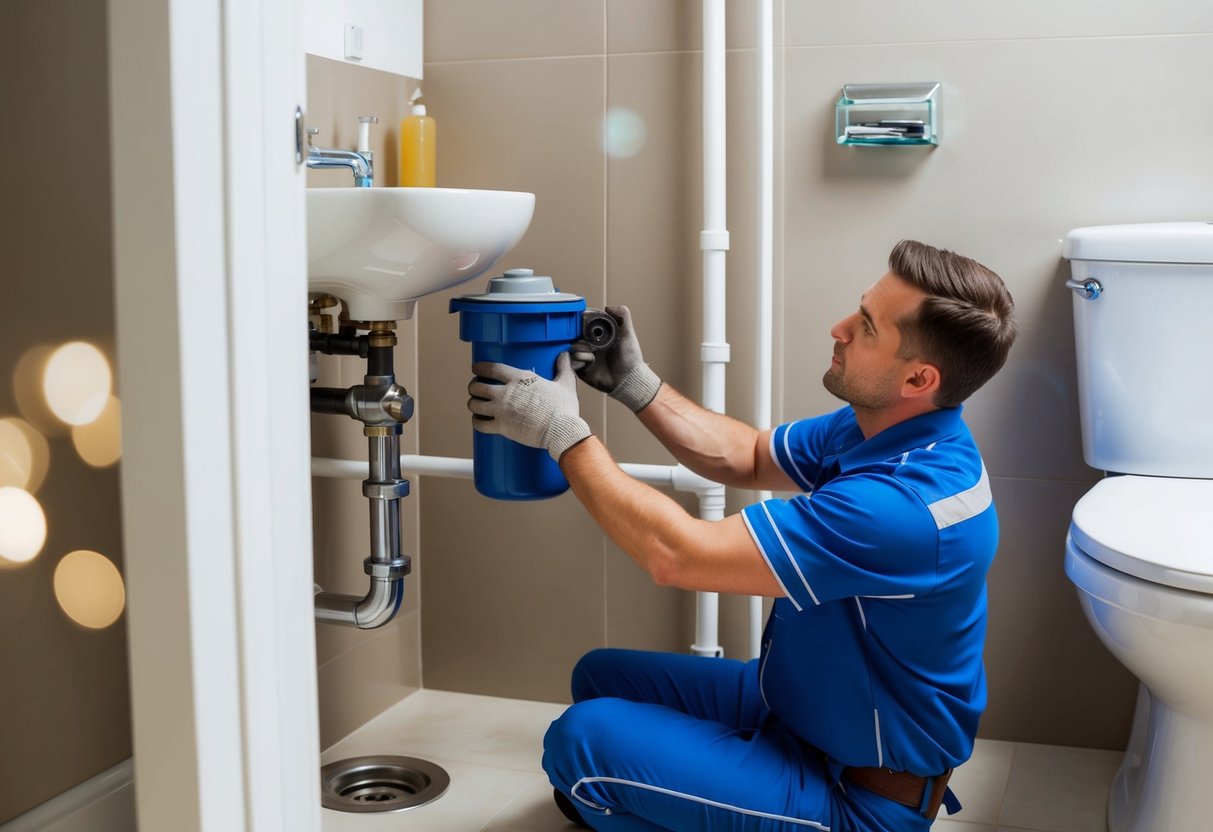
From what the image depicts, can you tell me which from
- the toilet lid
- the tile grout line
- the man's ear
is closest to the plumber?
the man's ear

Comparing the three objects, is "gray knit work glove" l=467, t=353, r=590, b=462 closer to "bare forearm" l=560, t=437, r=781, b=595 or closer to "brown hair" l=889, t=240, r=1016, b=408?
"bare forearm" l=560, t=437, r=781, b=595

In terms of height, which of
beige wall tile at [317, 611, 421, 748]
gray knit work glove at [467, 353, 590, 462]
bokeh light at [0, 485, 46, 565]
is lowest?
beige wall tile at [317, 611, 421, 748]

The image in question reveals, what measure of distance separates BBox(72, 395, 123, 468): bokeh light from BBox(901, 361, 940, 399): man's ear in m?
0.87

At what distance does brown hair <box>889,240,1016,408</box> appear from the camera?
1.39 m

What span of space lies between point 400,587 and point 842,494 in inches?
27.3

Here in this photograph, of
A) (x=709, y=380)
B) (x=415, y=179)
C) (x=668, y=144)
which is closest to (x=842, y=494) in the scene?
(x=709, y=380)

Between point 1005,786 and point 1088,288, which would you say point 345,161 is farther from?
point 1005,786

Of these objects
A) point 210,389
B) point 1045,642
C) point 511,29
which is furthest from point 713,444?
point 210,389

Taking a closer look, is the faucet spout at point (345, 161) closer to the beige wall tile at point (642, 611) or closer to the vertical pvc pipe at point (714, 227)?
the vertical pvc pipe at point (714, 227)

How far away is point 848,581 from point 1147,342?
0.74m

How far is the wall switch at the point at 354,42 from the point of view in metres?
1.88

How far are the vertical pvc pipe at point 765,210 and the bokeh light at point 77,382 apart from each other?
46.7 inches

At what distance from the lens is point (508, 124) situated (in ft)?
6.84

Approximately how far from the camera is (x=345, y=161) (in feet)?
5.32
